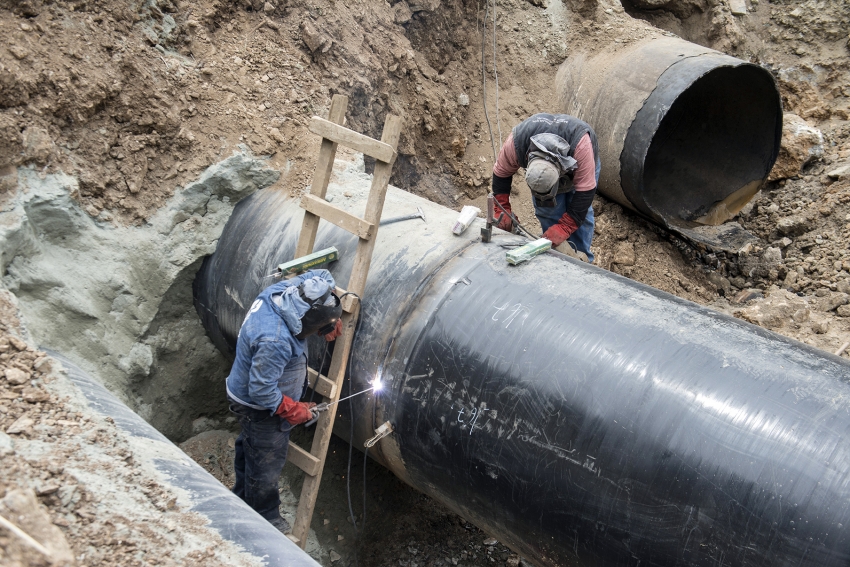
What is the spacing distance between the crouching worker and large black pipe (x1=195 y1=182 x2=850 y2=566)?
0.23 m

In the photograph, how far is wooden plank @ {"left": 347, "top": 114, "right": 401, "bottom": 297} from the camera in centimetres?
302

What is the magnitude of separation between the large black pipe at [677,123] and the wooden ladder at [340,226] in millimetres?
2955

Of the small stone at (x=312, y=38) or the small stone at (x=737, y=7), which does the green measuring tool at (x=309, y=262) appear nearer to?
the small stone at (x=312, y=38)

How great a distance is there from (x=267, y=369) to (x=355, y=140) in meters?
1.15

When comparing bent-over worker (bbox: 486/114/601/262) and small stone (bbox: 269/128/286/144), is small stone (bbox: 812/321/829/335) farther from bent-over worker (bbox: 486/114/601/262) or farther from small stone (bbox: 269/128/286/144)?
small stone (bbox: 269/128/286/144)

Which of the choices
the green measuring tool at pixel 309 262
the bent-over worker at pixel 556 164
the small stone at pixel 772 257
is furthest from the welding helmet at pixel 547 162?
the small stone at pixel 772 257

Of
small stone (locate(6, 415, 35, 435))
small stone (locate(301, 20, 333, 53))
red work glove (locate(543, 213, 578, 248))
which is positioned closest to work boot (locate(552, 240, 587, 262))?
red work glove (locate(543, 213, 578, 248))

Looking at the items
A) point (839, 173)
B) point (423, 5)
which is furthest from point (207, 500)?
point (839, 173)

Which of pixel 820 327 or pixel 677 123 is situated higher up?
pixel 677 123

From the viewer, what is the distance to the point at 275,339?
9.27 ft

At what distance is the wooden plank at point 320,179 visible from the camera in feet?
10.6

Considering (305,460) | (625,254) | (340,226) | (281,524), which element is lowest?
(281,524)

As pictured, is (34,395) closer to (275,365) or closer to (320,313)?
(275,365)

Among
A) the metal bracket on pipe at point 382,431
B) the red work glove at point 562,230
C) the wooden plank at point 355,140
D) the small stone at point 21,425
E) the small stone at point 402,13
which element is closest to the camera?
the small stone at point 21,425
